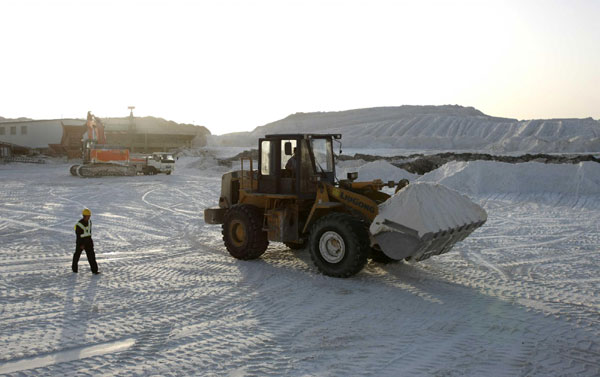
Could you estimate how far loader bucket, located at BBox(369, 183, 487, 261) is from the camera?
25.0ft

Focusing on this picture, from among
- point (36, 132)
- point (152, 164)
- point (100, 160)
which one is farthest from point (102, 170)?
point (36, 132)

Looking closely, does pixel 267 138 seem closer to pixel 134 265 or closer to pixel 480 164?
pixel 134 265

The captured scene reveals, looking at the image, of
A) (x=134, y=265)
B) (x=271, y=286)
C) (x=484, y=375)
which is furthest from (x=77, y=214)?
(x=484, y=375)

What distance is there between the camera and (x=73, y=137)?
160 ft

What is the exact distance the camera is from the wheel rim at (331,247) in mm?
8406

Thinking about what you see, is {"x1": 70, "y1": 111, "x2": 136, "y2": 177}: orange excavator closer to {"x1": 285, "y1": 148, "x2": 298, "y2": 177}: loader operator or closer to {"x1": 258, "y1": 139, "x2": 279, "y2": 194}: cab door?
{"x1": 258, "y1": 139, "x2": 279, "y2": 194}: cab door

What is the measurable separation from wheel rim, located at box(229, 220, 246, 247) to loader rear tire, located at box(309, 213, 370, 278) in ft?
6.23

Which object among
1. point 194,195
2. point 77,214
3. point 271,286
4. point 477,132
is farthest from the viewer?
point 477,132

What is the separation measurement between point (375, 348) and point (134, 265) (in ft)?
17.7

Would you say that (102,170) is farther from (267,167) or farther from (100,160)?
(267,167)

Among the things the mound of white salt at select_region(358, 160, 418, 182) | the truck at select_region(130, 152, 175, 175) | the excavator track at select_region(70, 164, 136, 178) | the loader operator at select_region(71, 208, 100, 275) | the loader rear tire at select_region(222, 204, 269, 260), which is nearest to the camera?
the loader operator at select_region(71, 208, 100, 275)

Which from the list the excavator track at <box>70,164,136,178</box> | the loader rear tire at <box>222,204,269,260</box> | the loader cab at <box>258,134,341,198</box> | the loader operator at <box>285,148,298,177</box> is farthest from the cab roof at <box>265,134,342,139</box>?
the excavator track at <box>70,164,136,178</box>

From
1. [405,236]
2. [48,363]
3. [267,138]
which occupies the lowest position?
[48,363]

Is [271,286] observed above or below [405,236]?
below
